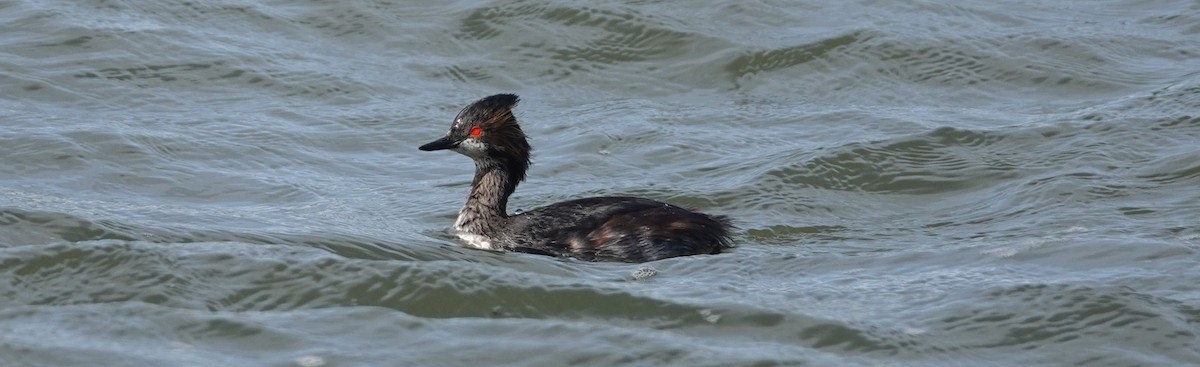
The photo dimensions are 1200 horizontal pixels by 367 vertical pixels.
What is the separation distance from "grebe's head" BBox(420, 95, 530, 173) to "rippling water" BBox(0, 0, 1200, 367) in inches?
19.2

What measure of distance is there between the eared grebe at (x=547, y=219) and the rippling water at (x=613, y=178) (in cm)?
17

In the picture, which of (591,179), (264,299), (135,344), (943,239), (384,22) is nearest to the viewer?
(135,344)

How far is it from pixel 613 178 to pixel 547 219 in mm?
1656

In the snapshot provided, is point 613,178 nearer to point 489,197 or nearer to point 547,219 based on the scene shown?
point 489,197

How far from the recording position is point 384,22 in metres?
13.6

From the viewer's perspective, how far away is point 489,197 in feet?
30.6

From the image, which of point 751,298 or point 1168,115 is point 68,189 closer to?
point 751,298

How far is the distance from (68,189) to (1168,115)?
20.9 ft

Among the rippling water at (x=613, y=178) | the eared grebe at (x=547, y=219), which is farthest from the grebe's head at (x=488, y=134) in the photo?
the rippling water at (x=613, y=178)

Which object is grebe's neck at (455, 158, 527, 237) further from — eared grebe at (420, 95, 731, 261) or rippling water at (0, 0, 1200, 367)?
rippling water at (0, 0, 1200, 367)

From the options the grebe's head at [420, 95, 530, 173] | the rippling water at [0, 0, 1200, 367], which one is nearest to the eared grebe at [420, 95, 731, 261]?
the grebe's head at [420, 95, 530, 173]

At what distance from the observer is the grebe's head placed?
30.6 ft

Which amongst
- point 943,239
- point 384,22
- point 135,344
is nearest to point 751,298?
point 943,239

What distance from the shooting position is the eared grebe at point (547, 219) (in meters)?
8.66
